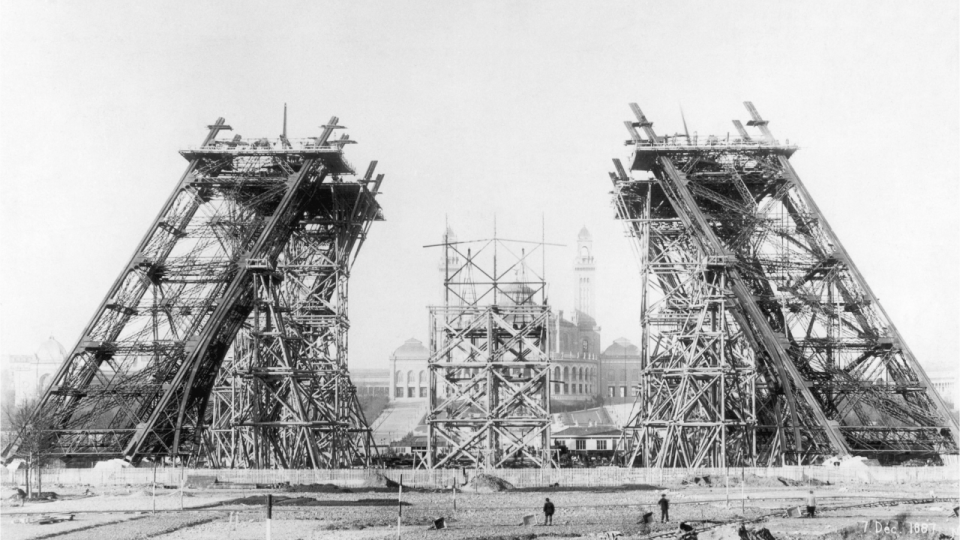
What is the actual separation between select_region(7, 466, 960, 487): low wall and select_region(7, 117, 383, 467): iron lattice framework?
95.2 inches

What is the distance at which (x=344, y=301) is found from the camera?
200 feet

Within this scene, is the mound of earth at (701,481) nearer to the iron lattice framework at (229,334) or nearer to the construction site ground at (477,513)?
the construction site ground at (477,513)

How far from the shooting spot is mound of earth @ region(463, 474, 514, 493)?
44.7 m

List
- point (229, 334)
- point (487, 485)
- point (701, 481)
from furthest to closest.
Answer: point (229, 334)
point (701, 481)
point (487, 485)

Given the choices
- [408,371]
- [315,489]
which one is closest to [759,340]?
[315,489]

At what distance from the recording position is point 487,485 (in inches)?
1774

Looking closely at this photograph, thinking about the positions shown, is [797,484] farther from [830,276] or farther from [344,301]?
[344,301]

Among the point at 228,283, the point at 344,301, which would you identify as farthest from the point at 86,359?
the point at 344,301

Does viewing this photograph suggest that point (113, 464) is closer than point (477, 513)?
No

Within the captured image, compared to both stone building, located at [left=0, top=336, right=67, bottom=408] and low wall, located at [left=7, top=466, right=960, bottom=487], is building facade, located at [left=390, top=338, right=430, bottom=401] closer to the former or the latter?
stone building, located at [left=0, top=336, right=67, bottom=408]

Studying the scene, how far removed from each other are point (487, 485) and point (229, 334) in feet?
58.1

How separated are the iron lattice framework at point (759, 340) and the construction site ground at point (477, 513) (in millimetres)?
7706

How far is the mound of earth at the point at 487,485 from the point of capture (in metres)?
44.7

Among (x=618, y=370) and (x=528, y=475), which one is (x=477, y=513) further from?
Answer: (x=618, y=370)
